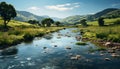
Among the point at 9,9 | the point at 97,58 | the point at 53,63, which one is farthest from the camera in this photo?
the point at 9,9

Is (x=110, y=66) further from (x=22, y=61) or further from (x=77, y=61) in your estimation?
(x=22, y=61)

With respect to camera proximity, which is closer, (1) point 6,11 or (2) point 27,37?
Result: (2) point 27,37

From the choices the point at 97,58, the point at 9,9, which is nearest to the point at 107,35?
the point at 97,58

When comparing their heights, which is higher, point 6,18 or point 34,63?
point 6,18

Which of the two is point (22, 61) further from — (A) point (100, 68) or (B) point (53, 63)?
(A) point (100, 68)

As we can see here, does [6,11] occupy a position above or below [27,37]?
above

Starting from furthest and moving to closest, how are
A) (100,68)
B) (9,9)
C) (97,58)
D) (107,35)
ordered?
1. (9,9)
2. (107,35)
3. (97,58)
4. (100,68)

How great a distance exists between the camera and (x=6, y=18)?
4309 inches

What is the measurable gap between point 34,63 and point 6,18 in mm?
82413

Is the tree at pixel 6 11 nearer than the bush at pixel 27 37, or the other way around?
the bush at pixel 27 37

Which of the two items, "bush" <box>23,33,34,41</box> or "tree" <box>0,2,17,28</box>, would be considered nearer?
"bush" <box>23,33,34,41</box>

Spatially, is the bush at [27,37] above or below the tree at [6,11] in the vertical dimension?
below

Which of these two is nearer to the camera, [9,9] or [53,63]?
[53,63]

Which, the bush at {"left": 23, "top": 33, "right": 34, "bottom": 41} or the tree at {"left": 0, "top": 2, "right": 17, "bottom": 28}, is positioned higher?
the tree at {"left": 0, "top": 2, "right": 17, "bottom": 28}
